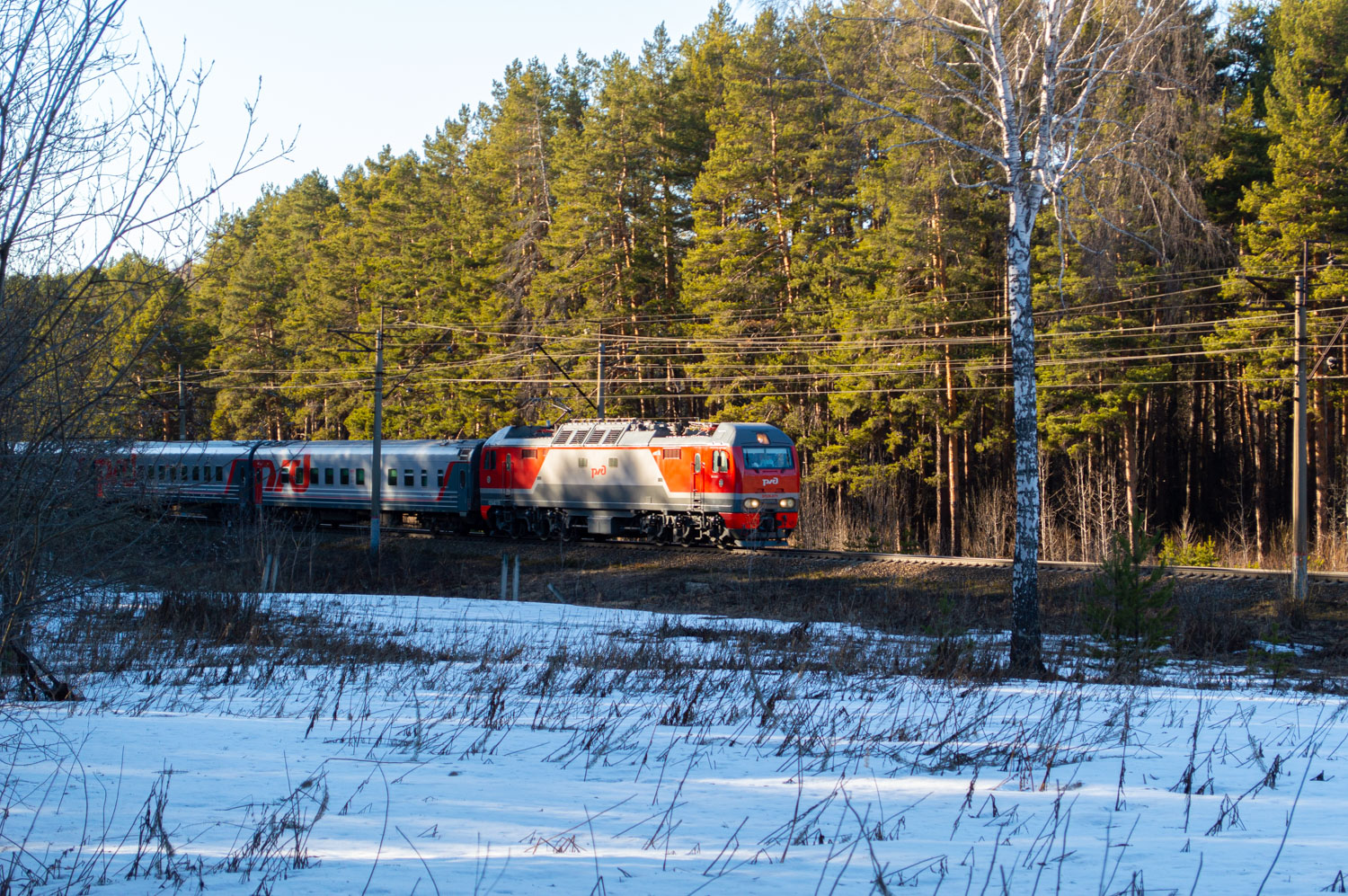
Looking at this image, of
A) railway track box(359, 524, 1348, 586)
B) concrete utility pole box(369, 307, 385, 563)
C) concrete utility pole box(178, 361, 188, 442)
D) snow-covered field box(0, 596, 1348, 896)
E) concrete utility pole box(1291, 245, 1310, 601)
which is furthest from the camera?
concrete utility pole box(369, 307, 385, 563)

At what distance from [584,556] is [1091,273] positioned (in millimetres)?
16321

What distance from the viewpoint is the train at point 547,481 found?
87.3ft

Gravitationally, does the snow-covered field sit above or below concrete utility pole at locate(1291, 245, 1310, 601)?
below

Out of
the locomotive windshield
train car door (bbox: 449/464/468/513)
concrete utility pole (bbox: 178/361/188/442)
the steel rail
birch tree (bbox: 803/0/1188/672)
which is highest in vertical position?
birch tree (bbox: 803/0/1188/672)

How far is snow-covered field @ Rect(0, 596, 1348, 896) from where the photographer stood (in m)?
4.05

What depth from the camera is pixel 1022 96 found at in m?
12.6

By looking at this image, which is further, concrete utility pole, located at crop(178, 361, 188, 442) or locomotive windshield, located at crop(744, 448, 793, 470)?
locomotive windshield, located at crop(744, 448, 793, 470)

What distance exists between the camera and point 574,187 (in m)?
40.8

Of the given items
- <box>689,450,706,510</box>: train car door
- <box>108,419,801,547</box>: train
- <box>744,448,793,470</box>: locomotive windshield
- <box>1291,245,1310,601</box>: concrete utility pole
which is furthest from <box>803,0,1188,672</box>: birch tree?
<box>108,419,801,547</box>: train

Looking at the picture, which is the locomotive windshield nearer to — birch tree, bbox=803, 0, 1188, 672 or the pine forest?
the pine forest

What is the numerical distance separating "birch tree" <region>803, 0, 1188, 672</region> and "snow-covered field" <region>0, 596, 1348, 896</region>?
10.2 ft

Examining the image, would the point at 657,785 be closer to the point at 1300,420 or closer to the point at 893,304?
the point at 1300,420

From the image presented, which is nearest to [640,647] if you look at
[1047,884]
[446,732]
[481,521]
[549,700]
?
[549,700]

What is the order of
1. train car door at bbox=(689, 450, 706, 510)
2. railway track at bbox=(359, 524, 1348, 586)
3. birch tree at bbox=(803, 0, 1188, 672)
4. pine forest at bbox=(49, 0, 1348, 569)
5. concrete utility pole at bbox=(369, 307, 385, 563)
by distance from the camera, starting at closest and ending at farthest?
birch tree at bbox=(803, 0, 1188, 672)
railway track at bbox=(359, 524, 1348, 586)
train car door at bbox=(689, 450, 706, 510)
concrete utility pole at bbox=(369, 307, 385, 563)
pine forest at bbox=(49, 0, 1348, 569)
